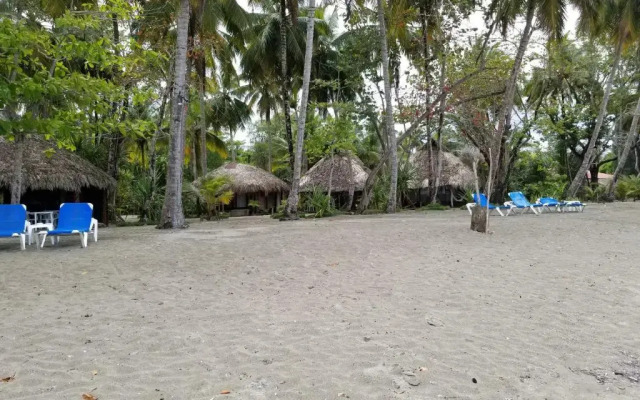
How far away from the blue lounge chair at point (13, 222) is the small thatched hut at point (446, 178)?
62.0ft

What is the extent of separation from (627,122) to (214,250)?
100 feet

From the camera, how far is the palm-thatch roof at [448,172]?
84.7ft

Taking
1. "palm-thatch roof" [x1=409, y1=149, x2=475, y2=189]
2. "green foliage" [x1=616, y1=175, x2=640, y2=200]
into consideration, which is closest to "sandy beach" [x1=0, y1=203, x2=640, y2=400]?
"palm-thatch roof" [x1=409, y1=149, x2=475, y2=189]

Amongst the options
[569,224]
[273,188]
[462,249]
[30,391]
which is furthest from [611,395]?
[273,188]

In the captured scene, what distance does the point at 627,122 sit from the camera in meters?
29.1

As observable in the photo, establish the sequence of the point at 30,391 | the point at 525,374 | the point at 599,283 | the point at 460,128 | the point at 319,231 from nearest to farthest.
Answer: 1. the point at 30,391
2. the point at 525,374
3. the point at 599,283
4. the point at 319,231
5. the point at 460,128

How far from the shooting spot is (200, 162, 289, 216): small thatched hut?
24.5m

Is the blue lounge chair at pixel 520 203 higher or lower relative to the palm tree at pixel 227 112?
lower

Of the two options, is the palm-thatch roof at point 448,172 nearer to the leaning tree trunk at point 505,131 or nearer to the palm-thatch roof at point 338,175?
the palm-thatch roof at point 338,175

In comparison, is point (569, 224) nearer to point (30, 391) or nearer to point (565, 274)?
point (565, 274)

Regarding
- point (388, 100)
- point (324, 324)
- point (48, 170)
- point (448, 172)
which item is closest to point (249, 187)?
point (388, 100)

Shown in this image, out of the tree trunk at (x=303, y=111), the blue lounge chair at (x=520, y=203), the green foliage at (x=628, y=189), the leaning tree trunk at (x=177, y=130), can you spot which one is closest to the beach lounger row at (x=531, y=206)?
the blue lounge chair at (x=520, y=203)

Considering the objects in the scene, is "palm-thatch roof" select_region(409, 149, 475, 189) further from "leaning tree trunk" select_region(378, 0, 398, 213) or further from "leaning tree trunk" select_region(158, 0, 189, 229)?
"leaning tree trunk" select_region(158, 0, 189, 229)

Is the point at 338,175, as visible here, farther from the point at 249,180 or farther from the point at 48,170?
the point at 48,170
